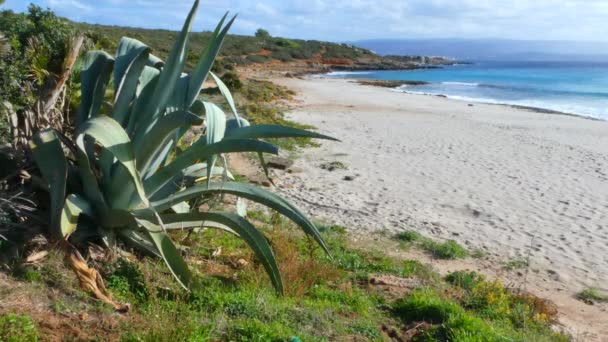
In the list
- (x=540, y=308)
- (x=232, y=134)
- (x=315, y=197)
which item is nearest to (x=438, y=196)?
(x=315, y=197)

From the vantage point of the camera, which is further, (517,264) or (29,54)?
(517,264)

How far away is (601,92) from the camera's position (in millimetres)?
44531

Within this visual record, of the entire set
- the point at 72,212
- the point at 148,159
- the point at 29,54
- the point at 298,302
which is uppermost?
the point at 29,54

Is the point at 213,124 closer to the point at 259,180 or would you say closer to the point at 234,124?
the point at 234,124

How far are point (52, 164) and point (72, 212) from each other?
392mm

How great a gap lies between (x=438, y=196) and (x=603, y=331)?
16.3 ft

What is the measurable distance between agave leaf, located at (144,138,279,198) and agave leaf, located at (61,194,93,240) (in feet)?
1.46

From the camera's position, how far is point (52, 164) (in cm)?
414

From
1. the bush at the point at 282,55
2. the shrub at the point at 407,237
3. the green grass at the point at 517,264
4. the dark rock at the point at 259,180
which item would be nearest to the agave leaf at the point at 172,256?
the shrub at the point at 407,237

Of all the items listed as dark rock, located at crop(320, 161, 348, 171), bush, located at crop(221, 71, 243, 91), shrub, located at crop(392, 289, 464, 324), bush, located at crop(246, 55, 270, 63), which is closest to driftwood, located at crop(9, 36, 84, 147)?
shrub, located at crop(392, 289, 464, 324)

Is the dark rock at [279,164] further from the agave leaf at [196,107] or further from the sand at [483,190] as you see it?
the agave leaf at [196,107]

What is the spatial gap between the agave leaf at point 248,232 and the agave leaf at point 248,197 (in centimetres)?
15

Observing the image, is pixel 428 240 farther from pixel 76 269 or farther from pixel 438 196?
pixel 76 269

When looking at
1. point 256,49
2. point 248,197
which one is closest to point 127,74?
point 248,197
